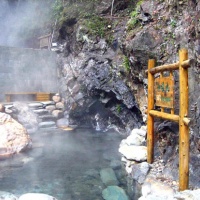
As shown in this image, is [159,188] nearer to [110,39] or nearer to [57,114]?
[110,39]

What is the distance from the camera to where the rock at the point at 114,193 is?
184 inches

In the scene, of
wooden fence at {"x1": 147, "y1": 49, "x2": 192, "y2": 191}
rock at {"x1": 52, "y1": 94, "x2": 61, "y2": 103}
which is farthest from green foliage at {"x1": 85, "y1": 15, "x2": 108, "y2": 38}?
wooden fence at {"x1": 147, "y1": 49, "x2": 192, "y2": 191}

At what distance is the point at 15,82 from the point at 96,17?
5391 mm

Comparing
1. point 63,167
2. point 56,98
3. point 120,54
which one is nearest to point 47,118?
point 56,98

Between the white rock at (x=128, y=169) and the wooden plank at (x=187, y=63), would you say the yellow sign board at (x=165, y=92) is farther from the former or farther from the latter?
the white rock at (x=128, y=169)

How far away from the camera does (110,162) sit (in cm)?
660

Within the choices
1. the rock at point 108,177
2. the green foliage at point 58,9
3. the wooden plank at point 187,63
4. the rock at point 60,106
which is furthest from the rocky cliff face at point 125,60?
the green foliage at point 58,9

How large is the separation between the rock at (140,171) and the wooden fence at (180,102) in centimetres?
22

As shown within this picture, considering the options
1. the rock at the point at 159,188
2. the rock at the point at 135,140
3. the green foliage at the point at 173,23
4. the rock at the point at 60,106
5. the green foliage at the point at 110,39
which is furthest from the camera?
the rock at the point at 60,106

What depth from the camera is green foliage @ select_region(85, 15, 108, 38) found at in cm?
1057

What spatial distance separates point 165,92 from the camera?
4.62 metres

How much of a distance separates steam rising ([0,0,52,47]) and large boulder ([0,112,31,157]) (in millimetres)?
12926

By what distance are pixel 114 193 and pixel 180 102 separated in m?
2.37

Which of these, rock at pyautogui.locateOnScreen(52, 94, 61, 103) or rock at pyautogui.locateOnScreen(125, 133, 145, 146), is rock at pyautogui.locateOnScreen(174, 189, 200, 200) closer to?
rock at pyautogui.locateOnScreen(125, 133, 145, 146)
